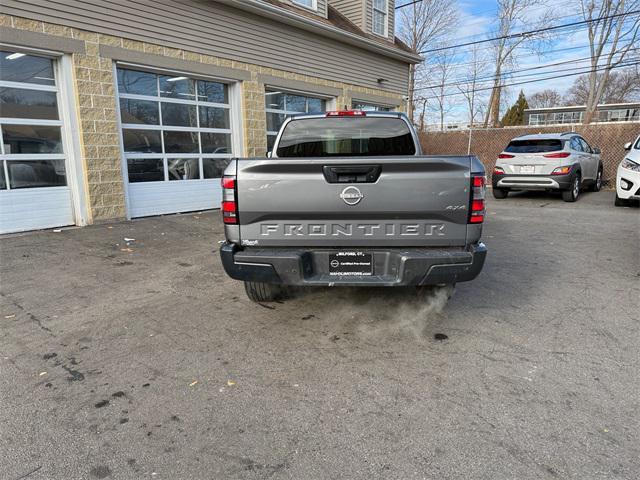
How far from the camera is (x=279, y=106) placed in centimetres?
1165

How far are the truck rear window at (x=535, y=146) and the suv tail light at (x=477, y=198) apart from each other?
351 inches

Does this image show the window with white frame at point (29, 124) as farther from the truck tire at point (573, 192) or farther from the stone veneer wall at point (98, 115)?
the truck tire at point (573, 192)

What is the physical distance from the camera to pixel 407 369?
9.71 ft

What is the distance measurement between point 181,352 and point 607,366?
10.1 ft

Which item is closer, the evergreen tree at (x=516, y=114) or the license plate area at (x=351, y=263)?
the license plate area at (x=351, y=263)

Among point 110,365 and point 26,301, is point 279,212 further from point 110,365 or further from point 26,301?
point 26,301

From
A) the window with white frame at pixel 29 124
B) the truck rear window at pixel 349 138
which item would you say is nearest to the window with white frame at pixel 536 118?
the truck rear window at pixel 349 138

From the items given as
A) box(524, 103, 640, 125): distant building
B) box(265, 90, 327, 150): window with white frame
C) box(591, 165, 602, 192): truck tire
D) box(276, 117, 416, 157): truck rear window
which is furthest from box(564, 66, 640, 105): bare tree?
box(276, 117, 416, 157): truck rear window

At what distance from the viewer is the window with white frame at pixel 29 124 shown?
6.80m

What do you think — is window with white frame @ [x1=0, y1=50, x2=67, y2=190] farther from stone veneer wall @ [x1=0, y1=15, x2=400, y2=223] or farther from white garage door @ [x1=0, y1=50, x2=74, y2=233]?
stone veneer wall @ [x1=0, y1=15, x2=400, y2=223]

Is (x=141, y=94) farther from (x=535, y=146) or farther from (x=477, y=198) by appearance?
(x=535, y=146)

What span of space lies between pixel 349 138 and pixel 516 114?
4929 centimetres

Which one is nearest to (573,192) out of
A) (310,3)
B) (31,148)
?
(310,3)

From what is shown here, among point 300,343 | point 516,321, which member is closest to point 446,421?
point 300,343
